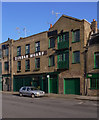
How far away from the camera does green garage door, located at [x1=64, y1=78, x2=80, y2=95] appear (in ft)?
77.1

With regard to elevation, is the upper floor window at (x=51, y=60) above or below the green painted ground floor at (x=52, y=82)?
above

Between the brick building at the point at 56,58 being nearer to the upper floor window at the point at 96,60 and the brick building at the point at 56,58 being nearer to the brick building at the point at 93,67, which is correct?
the brick building at the point at 93,67

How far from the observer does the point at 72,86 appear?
24.1 metres

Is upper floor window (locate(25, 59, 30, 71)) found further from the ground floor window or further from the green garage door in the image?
the ground floor window

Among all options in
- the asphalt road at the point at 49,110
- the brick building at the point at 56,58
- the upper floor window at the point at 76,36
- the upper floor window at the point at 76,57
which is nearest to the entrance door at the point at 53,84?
the brick building at the point at 56,58

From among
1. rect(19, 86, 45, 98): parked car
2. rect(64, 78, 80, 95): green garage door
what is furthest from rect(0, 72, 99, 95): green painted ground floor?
rect(19, 86, 45, 98): parked car

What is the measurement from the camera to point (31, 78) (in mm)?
29938

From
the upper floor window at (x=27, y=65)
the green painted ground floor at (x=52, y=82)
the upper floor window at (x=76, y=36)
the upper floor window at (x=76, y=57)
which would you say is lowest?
the green painted ground floor at (x=52, y=82)

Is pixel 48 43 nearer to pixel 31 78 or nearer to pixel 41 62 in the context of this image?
pixel 41 62

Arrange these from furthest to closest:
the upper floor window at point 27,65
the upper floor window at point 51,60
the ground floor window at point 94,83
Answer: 1. the upper floor window at point 27,65
2. the upper floor window at point 51,60
3. the ground floor window at point 94,83

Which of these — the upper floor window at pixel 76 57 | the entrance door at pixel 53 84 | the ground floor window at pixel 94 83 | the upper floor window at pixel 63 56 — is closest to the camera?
the ground floor window at pixel 94 83

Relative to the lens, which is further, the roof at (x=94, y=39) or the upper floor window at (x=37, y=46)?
the upper floor window at (x=37, y=46)

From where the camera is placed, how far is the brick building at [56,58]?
23.4 m

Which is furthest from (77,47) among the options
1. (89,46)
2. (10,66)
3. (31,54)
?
(10,66)
